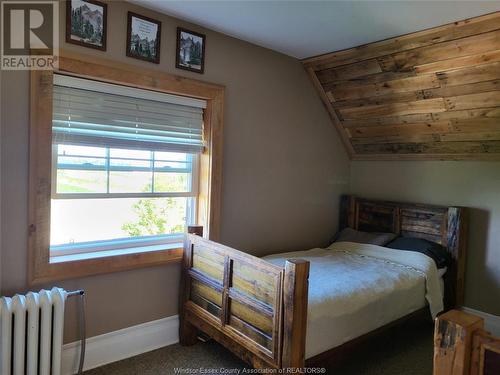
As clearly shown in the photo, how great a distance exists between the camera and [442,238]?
3123 millimetres

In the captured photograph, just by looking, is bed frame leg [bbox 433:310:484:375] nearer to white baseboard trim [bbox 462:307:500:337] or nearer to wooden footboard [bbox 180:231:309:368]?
wooden footboard [bbox 180:231:309:368]

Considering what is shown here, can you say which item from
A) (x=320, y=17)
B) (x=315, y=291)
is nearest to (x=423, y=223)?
(x=315, y=291)

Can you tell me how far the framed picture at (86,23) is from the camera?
2074 millimetres

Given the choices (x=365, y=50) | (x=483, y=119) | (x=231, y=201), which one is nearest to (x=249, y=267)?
A: (x=231, y=201)

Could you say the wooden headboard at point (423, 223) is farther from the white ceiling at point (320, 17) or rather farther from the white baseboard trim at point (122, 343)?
the white baseboard trim at point (122, 343)

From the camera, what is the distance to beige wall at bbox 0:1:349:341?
1.98 meters

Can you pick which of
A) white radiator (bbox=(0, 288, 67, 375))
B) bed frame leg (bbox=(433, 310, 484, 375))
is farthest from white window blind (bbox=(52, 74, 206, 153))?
bed frame leg (bbox=(433, 310, 484, 375))

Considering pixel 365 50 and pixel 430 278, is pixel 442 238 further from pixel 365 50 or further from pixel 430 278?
pixel 365 50

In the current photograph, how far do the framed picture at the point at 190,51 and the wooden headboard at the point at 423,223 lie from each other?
2.08m

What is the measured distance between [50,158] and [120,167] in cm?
47

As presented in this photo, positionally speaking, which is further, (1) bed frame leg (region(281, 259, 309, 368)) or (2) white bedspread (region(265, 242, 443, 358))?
(2) white bedspread (region(265, 242, 443, 358))

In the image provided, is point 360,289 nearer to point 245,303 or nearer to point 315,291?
point 315,291

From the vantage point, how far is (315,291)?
2.18 metres

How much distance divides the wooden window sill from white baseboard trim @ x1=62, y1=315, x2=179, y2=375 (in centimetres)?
43
